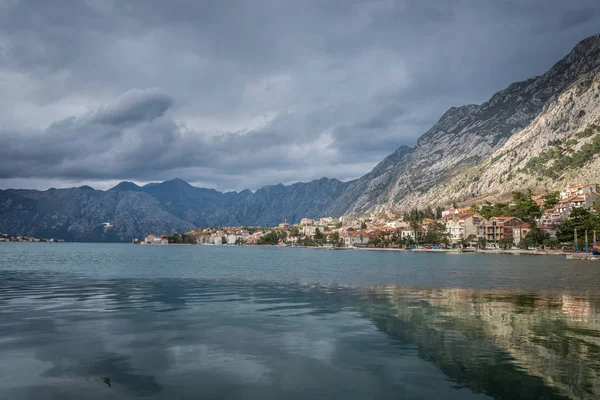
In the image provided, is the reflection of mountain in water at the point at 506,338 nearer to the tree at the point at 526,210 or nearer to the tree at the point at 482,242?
the tree at the point at 482,242

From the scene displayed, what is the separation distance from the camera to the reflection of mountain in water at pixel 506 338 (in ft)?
46.1

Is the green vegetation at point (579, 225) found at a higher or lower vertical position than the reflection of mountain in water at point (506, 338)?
higher

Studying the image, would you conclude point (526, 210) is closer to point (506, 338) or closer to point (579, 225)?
point (579, 225)

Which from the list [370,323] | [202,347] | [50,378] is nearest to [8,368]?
[50,378]

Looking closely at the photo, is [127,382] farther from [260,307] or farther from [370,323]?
[260,307]

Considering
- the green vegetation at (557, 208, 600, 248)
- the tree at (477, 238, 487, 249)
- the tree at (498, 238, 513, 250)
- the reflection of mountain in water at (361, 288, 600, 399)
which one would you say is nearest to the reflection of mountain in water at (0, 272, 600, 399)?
the reflection of mountain in water at (361, 288, 600, 399)

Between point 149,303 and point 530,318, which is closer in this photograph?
point 530,318

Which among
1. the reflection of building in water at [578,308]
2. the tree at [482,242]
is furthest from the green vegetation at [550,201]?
the reflection of building in water at [578,308]

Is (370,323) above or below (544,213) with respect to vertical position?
below

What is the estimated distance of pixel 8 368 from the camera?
15500 mm

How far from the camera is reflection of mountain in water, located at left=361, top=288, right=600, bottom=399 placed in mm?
14039

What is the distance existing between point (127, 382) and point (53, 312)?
662 inches

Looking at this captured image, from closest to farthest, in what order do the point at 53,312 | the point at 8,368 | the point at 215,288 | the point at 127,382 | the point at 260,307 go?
1. the point at 127,382
2. the point at 8,368
3. the point at 53,312
4. the point at 260,307
5. the point at 215,288

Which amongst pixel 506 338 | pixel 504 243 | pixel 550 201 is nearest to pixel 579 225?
pixel 504 243
